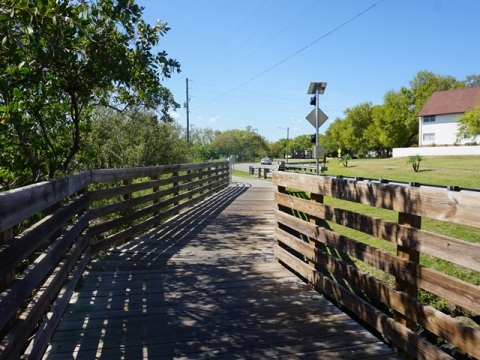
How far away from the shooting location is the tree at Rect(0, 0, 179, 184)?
4.42 metres

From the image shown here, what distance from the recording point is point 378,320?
323 cm

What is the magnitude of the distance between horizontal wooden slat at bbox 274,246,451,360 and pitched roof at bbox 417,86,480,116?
212 feet

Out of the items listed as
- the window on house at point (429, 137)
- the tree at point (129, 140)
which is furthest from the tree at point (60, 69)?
the window on house at point (429, 137)

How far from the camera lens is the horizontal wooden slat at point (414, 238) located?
7.50 ft

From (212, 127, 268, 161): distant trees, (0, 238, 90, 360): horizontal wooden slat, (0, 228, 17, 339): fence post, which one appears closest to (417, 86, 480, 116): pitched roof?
(212, 127, 268, 161): distant trees

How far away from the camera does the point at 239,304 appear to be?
3.96 meters

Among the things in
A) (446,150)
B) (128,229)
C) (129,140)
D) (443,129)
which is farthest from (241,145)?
(128,229)

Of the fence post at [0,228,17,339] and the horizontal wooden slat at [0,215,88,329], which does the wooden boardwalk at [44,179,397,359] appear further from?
the fence post at [0,228,17,339]

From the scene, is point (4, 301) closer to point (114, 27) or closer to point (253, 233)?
point (114, 27)

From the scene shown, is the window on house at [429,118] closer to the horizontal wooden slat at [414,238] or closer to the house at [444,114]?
the house at [444,114]

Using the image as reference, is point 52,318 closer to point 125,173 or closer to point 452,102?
point 125,173

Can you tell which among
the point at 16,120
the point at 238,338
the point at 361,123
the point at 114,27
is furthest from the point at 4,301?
the point at 361,123

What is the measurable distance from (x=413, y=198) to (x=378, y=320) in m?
1.13

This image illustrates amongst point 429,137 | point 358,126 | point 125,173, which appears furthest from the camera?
point 358,126
